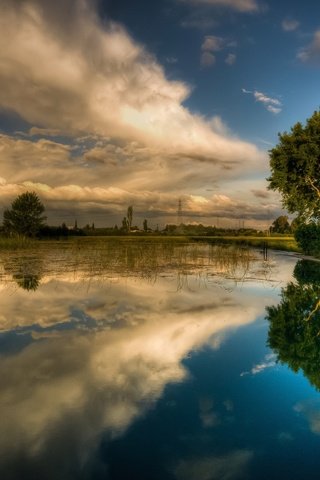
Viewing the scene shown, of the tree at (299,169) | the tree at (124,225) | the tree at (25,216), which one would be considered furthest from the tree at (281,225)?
the tree at (299,169)

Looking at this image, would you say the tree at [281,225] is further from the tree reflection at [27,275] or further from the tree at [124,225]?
the tree reflection at [27,275]

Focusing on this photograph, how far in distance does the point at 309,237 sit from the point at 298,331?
28642 mm

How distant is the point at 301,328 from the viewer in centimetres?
922

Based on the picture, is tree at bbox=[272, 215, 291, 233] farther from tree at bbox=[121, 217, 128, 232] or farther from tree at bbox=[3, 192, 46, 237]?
tree at bbox=[3, 192, 46, 237]

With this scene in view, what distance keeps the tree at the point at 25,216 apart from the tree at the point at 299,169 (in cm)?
4938

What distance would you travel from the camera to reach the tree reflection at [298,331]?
6.95m

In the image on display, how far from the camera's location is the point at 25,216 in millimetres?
68375

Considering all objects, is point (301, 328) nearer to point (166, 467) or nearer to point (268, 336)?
point (268, 336)

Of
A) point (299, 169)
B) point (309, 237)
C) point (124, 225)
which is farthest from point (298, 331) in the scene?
point (124, 225)

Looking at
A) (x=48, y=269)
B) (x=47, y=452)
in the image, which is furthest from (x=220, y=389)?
(x=48, y=269)

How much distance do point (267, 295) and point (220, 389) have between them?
9.01m

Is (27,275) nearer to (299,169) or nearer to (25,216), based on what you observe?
(299,169)

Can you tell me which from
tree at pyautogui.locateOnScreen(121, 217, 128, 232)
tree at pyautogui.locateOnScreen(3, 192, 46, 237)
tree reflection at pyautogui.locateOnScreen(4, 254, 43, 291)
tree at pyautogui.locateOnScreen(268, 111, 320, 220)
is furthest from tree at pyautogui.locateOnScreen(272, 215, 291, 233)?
tree reflection at pyautogui.locateOnScreen(4, 254, 43, 291)

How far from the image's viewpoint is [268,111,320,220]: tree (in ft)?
90.9
